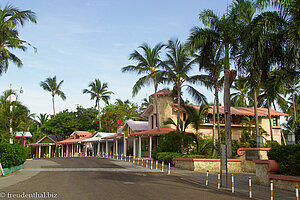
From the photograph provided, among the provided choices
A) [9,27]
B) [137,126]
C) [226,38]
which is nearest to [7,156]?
[9,27]

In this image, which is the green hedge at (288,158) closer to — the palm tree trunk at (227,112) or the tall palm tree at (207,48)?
the palm tree trunk at (227,112)

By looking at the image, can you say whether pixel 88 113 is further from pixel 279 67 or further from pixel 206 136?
pixel 279 67

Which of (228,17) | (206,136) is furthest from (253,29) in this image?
(206,136)

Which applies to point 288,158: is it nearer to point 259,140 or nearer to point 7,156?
point 259,140

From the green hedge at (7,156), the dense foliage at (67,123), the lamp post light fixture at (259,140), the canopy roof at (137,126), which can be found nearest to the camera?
the green hedge at (7,156)

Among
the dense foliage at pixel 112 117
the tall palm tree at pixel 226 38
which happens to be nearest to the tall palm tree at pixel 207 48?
the tall palm tree at pixel 226 38

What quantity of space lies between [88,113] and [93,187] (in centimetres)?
5260

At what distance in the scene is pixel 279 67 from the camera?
15719 mm

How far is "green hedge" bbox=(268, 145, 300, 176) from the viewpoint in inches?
483

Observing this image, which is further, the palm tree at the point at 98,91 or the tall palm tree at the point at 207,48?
the palm tree at the point at 98,91

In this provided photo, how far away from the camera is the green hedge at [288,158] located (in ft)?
40.3

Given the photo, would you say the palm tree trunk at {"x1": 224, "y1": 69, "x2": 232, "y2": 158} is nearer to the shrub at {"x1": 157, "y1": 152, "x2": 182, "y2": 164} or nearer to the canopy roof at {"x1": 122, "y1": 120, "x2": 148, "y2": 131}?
the shrub at {"x1": 157, "y1": 152, "x2": 182, "y2": 164}

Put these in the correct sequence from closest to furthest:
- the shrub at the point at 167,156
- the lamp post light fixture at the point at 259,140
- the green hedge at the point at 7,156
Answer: the green hedge at the point at 7,156
the lamp post light fixture at the point at 259,140
the shrub at the point at 167,156

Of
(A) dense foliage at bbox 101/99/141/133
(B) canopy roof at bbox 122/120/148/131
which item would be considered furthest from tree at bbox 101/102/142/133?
(B) canopy roof at bbox 122/120/148/131
